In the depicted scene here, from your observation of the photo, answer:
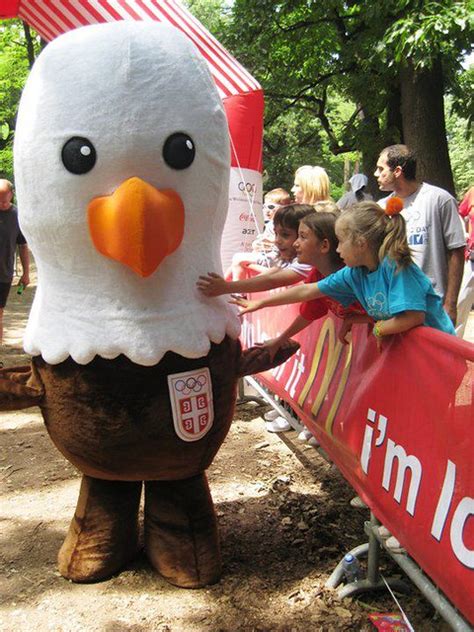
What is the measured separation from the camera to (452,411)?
6.59 feet

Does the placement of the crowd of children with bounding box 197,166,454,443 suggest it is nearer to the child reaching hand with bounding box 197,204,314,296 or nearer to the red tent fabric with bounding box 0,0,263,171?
the child reaching hand with bounding box 197,204,314,296

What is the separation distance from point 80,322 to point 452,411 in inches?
55.5

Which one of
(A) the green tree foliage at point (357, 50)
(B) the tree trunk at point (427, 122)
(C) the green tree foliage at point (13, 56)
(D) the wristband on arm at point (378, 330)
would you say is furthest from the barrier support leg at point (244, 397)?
(C) the green tree foliage at point (13, 56)

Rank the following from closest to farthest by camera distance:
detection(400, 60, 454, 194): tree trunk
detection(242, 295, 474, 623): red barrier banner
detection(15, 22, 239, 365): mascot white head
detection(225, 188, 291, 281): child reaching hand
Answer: detection(242, 295, 474, 623): red barrier banner → detection(15, 22, 239, 365): mascot white head → detection(225, 188, 291, 281): child reaching hand → detection(400, 60, 454, 194): tree trunk

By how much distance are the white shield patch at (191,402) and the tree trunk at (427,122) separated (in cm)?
666

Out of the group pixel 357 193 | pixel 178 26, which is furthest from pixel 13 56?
pixel 357 193

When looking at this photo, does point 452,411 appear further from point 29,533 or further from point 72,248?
point 29,533

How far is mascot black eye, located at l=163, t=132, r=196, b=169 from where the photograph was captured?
239 cm

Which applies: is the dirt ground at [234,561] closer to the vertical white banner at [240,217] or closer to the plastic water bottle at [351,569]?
the plastic water bottle at [351,569]

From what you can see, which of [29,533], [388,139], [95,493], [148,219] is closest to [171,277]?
[148,219]

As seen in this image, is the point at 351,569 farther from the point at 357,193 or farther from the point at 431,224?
the point at 357,193

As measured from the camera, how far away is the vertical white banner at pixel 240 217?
5.80 m

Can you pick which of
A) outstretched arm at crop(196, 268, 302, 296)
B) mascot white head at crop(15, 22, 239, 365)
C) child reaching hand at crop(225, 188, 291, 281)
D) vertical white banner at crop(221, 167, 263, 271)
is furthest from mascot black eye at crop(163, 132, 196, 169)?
vertical white banner at crop(221, 167, 263, 271)

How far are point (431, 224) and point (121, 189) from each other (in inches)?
101
